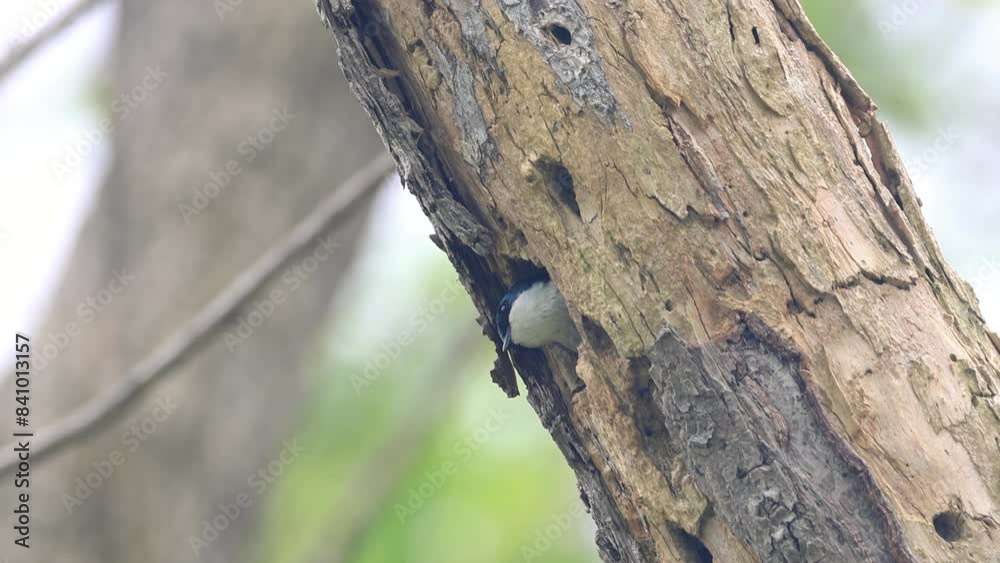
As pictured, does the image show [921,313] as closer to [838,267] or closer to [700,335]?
[838,267]

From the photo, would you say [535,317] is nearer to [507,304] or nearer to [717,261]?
[507,304]

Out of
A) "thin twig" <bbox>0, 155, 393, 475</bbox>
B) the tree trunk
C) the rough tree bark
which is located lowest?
the rough tree bark

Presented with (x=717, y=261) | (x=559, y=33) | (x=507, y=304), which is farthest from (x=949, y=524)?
(x=559, y=33)

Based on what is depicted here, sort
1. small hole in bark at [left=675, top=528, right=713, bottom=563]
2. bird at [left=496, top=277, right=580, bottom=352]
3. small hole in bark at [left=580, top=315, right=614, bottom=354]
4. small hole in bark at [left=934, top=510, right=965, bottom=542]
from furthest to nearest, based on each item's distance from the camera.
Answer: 1. bird at [left=496, top=277, right=580, bottom=352]
2. small hole in bark at [left=580, top=315, right=614, bottom=354]
3. small hole in bark at [left=675, top=528, right=713, bottom=563]
4. small hole in bark at [left=934, top=510, right=965, bottom=542]

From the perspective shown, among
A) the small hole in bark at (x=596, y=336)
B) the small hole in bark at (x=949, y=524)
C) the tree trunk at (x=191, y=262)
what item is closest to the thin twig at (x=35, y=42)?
the tree trunk at (x=191, y=262)

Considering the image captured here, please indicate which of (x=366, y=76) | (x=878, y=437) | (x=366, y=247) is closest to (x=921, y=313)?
(x=878, y=437)

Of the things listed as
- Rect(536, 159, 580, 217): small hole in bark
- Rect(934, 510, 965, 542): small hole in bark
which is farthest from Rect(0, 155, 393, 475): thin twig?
Rect(934, 510, 965, 542): small hole in bark

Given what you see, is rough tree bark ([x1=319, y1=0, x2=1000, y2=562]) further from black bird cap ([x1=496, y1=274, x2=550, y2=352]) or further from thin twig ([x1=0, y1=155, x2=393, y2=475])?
thin twig ([x1=0, y1=155, x2=393, y2=475])
